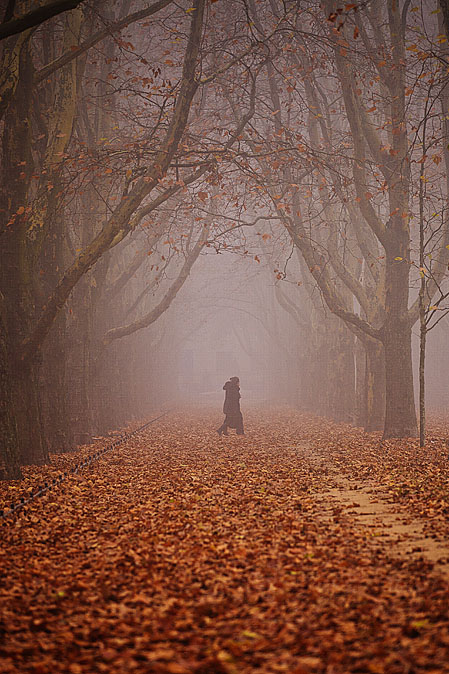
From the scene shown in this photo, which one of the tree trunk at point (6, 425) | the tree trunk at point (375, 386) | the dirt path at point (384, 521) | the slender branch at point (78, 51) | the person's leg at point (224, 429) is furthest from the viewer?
the person's leg at point (224, 429)

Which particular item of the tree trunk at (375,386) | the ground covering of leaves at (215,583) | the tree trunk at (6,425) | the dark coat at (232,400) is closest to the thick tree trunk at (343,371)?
the tree trunk at (375,386)

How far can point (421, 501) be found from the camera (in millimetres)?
7754

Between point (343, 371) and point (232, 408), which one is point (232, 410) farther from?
point (343, 371)

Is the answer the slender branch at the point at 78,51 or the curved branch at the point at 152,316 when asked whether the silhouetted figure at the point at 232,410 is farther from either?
the slender branch at the point at 78,51

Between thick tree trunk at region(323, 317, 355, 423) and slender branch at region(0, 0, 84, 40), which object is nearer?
slender branch at region(0, 0, 84, 40)

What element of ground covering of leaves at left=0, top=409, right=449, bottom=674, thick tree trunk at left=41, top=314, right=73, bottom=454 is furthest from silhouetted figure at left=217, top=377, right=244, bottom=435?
ground covering of leaves at left=0, top=409, right=449, bottom=674

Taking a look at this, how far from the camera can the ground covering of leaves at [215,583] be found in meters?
3.57

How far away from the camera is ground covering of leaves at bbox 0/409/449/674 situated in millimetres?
3570

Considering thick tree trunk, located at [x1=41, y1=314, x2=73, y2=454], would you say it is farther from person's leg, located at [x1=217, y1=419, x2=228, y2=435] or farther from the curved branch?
person's leg, located at [x1=217, y1=419, x2=228, y2=435]

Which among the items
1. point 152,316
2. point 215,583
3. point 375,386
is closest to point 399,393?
point 375,386

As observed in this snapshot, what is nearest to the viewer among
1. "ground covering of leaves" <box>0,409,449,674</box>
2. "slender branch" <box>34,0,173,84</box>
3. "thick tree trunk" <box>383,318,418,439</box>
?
"ground covering of leaves" <box>0,409,449,674</box>

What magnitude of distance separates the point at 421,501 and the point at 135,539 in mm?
3725

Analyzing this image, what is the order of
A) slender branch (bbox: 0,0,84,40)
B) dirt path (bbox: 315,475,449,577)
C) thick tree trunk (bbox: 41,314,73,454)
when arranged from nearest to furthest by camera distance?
dirt path (bbox: 315,475,449,577) → slender branch (bbox: 0,0,84,40) → thick tree trunk (bbox: 41,314,73,454)

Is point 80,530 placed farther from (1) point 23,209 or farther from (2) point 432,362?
(2) point 432,362
